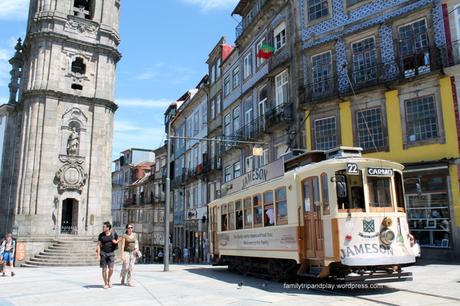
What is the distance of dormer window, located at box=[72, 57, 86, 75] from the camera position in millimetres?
30452

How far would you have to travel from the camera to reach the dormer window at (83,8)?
3145cm

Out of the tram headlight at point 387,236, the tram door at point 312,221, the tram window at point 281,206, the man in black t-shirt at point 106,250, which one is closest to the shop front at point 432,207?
the tram window at point 281,206

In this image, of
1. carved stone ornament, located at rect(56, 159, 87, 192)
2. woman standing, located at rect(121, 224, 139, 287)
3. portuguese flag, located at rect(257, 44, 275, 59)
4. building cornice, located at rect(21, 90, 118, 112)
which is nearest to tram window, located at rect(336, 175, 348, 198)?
woman standing, located at rect(121, 224, 139, 287)

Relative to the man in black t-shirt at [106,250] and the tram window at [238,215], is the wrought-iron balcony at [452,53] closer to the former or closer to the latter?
the tram window at [238,215]

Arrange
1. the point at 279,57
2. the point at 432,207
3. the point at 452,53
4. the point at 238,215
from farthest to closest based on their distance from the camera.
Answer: the point at 279,57 → the point at 432,207 → the point at 452,53 → the point at 238,215

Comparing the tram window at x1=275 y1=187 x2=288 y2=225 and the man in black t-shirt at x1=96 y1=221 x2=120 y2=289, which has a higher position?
the tram window at x1=275 y1=187 x2=288 y2=225

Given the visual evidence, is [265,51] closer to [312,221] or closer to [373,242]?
[312,221]

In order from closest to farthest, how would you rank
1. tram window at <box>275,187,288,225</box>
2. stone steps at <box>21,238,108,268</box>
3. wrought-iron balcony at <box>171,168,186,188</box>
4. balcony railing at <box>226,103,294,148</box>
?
1. tram window at <box>275,187,288,225</box>
2. balcony railing at <box>226,103,294,148</box>
3. stone steps at <box>21,238,108,268</box>
4. wrought-iron balcony at <box>171,168,186,188</box>

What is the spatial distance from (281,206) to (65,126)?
2158 cm

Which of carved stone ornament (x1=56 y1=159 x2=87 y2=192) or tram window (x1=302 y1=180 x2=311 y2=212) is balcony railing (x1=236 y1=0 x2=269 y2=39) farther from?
tram window (x1=302 y1=180 x2=311 y2=212)

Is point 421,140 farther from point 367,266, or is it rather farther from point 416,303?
point 416,303

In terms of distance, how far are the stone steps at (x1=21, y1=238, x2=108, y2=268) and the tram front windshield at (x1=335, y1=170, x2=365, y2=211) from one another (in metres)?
18.8

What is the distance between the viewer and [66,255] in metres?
25.0

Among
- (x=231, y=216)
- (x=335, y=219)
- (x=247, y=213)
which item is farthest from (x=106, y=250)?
(x=335, y=219)
